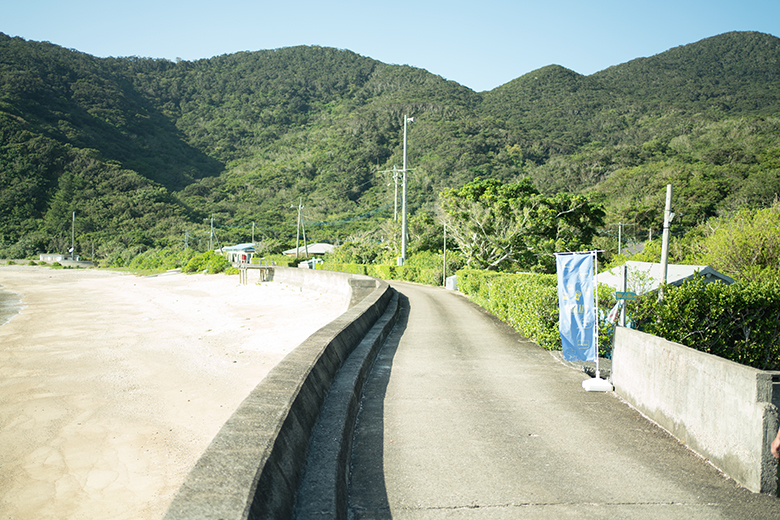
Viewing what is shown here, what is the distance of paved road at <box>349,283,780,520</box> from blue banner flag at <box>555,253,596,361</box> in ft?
1.84

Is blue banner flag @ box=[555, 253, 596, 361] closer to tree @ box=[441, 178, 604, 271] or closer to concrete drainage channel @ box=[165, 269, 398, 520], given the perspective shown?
concrete drainage channel @ box=[165, 269, 398, 520]

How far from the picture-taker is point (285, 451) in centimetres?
353

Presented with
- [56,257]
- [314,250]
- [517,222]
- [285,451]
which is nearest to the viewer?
[285,451]

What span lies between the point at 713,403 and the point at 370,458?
3277mm

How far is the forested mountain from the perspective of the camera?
85.6 m

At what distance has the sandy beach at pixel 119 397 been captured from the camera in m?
5.75

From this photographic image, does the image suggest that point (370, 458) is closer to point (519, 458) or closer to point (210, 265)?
point (519, 458)

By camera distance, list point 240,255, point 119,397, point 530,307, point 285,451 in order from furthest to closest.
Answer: point 240,255 < point 530,307 < point 119,397 < point 285,451

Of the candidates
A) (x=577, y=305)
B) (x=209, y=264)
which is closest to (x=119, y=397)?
(x=577, y=305)

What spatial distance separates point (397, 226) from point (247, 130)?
142 metres

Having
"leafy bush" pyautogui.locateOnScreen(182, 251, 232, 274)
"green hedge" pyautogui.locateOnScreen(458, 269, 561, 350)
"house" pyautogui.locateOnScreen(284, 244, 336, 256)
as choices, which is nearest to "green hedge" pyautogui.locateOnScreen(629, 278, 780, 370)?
"green hedge" pyautogui.locateOnScreen(458, 269, 561, 350)

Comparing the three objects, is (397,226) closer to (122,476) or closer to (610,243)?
(610,243)

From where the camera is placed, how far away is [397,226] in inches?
2030

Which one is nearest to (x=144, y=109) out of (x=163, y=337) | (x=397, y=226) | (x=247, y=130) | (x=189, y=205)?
(x=247, y=130)
